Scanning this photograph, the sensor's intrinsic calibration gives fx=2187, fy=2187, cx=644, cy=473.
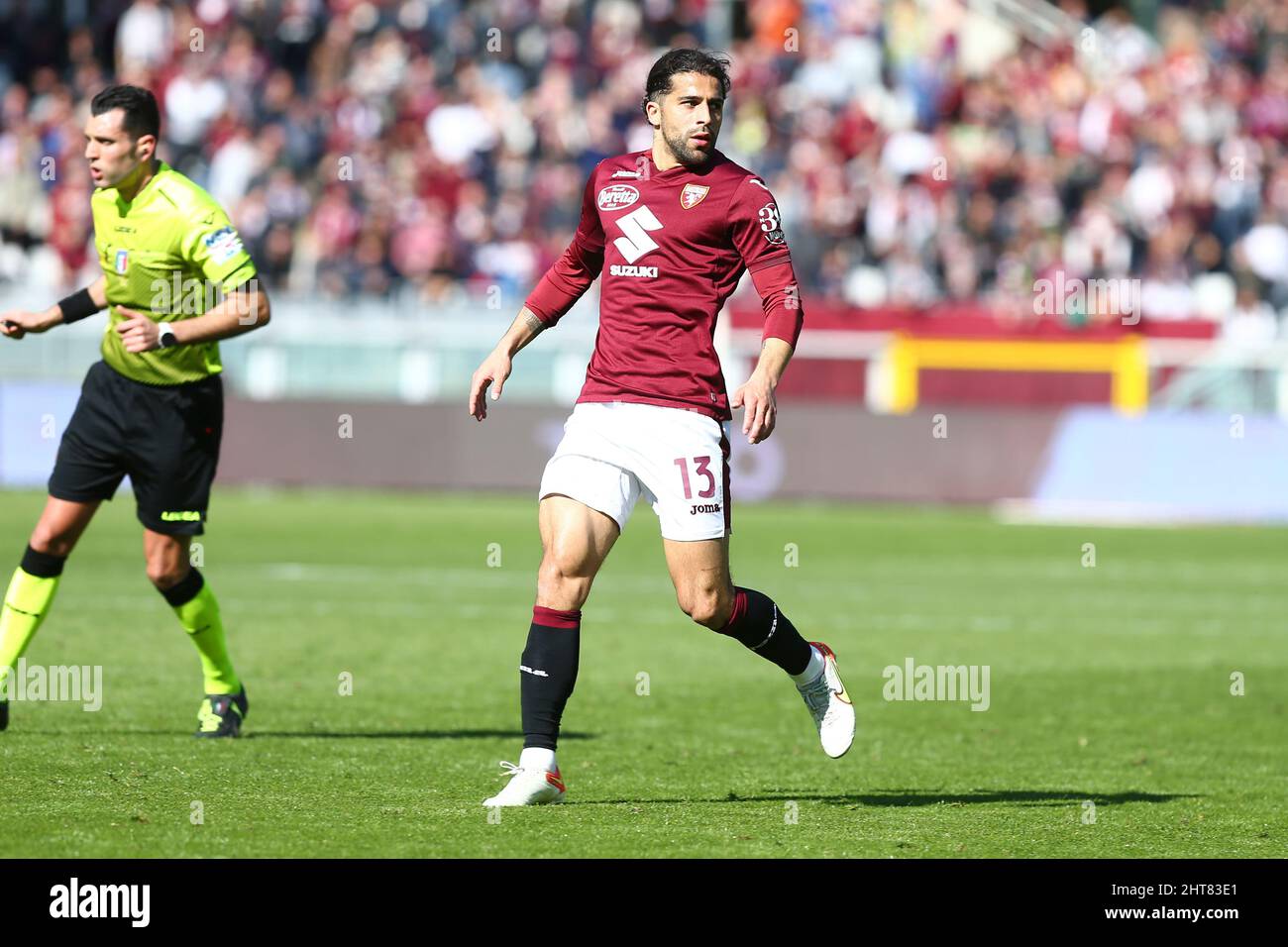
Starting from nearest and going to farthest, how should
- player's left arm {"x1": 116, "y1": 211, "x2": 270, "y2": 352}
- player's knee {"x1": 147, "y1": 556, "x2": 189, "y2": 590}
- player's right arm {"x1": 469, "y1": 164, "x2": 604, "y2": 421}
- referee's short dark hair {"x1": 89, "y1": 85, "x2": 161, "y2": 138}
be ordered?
player's right arm {"x1": 469, "y1": 164, "x2": 604, "y2": 421}
player's left arm {"x1": 116, "y1": 211, "x2": 270, "y2": 352}
referee's short dark hair {"x1": 89, "y1": 85, "x2": 161, "y2": 138}
player's knee {"x1": 147, "y1": 556, "x2": 189, "y2": 590}

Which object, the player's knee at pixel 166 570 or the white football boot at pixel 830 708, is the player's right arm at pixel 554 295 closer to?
the white football boot at pixel 830 708

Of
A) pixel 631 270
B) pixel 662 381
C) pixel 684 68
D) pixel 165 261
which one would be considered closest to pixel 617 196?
pixel 631 270

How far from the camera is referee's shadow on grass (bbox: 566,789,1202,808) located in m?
7.62

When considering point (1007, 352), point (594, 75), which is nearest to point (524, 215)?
point (594, 75)

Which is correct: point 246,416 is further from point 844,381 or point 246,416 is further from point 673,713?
point 673,713

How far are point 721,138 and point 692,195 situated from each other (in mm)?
19414

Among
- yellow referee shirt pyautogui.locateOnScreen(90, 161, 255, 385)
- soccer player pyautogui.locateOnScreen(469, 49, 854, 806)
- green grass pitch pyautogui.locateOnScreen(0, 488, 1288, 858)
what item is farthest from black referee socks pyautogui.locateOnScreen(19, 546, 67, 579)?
soccer player pyautogui.locateOnScreen(469, 49, 854, 806)

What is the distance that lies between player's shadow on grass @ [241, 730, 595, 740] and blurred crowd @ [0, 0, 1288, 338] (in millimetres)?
15087

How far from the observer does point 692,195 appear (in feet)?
23.9

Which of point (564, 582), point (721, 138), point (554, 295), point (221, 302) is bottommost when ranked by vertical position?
point (564, 582)

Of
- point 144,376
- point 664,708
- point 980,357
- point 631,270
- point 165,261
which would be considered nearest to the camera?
point 631,270

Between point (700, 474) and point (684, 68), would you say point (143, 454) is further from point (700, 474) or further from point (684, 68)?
point (684, 68)

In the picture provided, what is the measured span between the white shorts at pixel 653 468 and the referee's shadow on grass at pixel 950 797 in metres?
1.00

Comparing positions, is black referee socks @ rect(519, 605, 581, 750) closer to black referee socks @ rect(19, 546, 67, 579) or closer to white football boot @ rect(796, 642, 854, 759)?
white football boot @ rect(796, 642, 854, 759)
